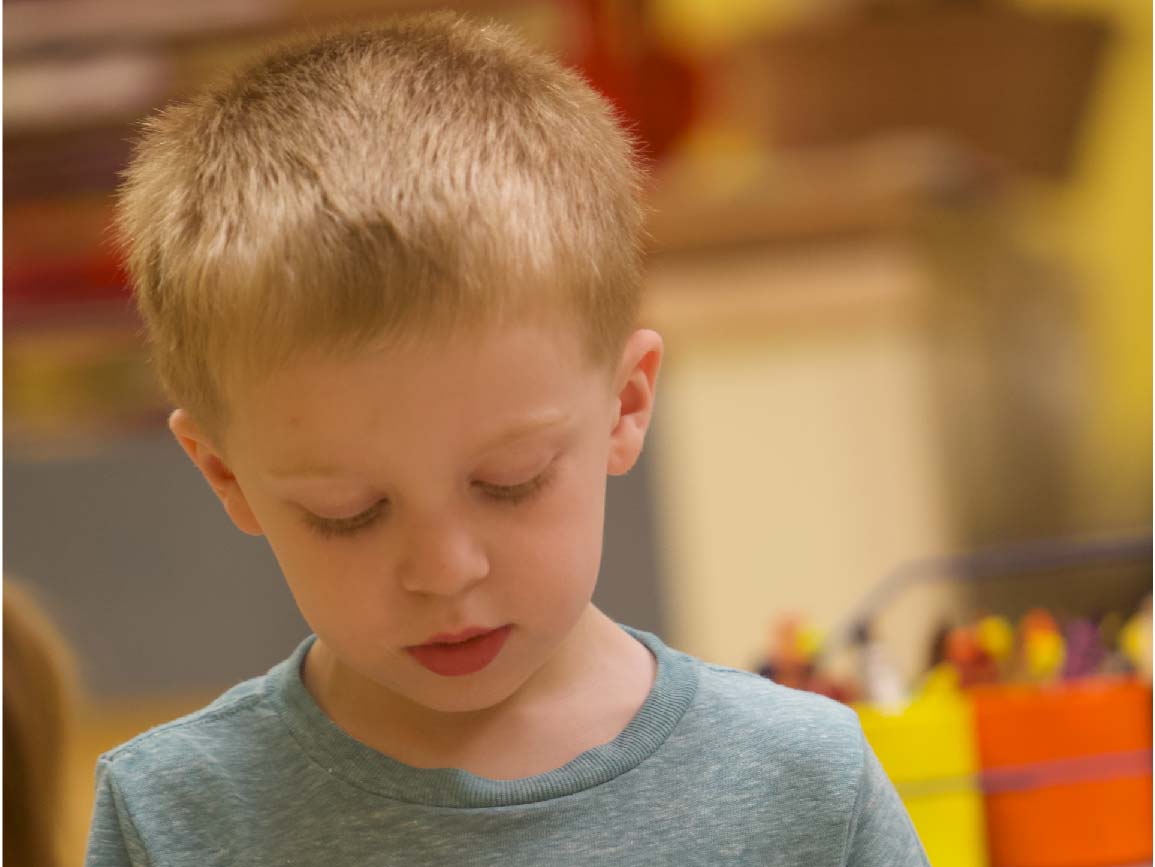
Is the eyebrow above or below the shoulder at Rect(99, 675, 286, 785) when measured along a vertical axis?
above

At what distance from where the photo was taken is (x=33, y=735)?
0.86 meters

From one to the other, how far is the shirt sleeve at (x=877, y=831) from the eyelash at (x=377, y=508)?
19 centimetres

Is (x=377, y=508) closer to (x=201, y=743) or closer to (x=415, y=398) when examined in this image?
(x=415, y=398)

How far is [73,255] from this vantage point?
2.19 m

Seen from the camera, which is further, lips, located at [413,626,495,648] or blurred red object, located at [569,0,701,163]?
blurred red object, located at [569,0,701,163]

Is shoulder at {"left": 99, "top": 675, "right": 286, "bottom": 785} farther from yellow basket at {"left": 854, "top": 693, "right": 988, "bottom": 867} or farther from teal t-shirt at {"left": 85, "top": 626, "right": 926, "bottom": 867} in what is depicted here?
yellow basket at {"left": 854, "top": 693, "right": 988, "bottom": 867}

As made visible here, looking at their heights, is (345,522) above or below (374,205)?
below

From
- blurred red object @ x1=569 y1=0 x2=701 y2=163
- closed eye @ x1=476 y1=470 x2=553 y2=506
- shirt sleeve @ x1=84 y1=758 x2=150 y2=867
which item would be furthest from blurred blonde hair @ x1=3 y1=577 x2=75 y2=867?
blurred red object @ x1=569 y1=0 x2=701 y2=163

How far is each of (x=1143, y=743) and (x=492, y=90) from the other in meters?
0.62

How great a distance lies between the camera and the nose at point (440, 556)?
1.62 ft

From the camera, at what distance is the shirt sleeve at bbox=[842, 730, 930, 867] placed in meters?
0.57

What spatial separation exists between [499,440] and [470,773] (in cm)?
16

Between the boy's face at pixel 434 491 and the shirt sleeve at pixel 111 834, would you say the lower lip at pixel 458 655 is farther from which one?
Answer: the shirt sleeve at pixel 111 834

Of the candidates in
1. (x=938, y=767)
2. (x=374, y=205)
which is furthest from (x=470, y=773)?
(x=938, y=767)
